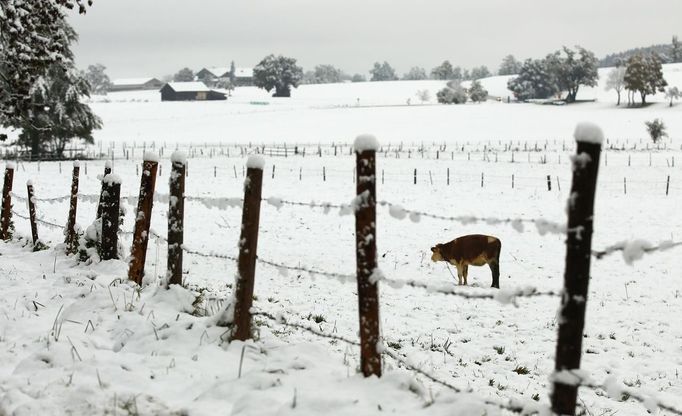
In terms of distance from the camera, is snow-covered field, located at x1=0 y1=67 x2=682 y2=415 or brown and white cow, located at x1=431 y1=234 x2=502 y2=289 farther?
brown and white cow, located at x1=431 y1=234 x2=502 y2=289

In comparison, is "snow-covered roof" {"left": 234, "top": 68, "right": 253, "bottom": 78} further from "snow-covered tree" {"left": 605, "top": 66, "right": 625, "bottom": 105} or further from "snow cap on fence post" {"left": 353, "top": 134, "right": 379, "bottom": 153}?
"snow cap on fence post" {"left": 353, "top": 134, "right": 379, "bottom": 153}

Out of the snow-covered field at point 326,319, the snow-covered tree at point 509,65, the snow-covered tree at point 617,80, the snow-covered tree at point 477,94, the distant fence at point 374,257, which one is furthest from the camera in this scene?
the snow-covered tree at point 509,65

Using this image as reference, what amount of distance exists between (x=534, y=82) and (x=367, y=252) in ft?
408

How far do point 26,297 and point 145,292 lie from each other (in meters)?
1.41

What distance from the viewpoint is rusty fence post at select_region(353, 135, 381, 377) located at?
441cm

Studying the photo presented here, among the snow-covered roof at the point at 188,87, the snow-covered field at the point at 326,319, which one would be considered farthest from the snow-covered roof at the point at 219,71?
the snow-covered field at the point at 326,319

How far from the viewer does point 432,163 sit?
42156 millimetres

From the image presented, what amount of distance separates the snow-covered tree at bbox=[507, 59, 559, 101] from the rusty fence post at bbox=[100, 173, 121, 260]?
120 meters

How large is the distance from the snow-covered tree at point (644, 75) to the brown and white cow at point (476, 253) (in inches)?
3767

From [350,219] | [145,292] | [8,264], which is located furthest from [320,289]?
[350,219]

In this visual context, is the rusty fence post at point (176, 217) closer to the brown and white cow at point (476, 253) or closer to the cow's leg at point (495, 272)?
the brown and white cow at point (476, 253)

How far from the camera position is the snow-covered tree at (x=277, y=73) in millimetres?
123625

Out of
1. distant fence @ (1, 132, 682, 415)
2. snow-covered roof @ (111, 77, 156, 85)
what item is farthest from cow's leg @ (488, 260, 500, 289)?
snow-covered roof @ (111, 77, 156, 85)

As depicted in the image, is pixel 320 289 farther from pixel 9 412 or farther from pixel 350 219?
pixel 350 219
